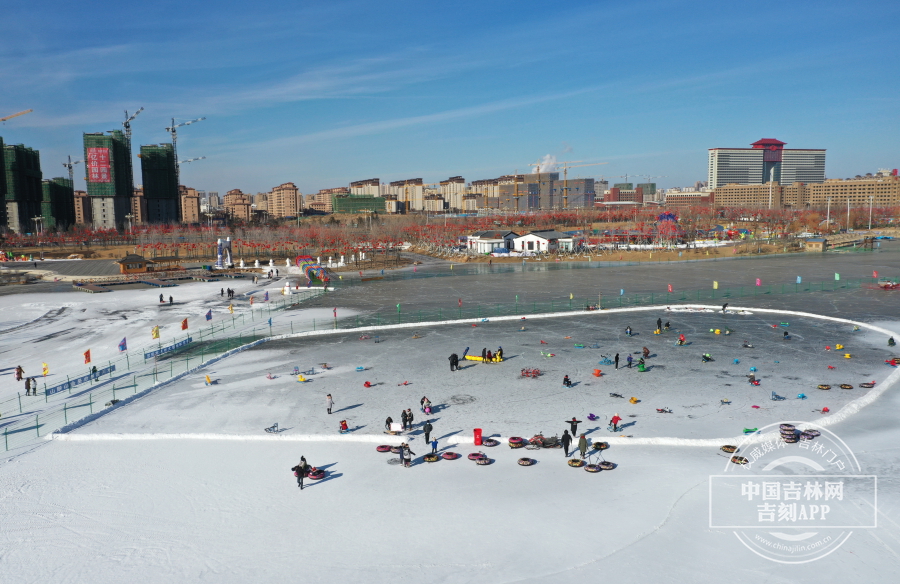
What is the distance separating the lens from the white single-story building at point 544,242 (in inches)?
3900

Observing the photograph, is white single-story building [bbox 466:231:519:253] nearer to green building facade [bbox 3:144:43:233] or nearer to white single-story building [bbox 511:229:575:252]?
white single-story building [bbox 511:229:575:252]

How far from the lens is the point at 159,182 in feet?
633

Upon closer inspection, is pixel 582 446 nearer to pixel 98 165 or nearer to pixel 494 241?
pixel 494 241

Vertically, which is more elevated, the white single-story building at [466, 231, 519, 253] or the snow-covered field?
the white single-story building at [466, 231, 519, 253]

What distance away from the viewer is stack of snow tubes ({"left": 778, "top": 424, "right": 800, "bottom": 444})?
66.2 ft

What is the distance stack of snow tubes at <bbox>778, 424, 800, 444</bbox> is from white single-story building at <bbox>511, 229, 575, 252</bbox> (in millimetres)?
78860

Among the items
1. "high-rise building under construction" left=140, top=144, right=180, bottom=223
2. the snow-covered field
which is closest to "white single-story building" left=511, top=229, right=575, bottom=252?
the snow-covered field

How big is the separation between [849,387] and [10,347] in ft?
157

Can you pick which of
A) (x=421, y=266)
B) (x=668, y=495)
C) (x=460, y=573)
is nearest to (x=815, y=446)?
(x=668, y=495)

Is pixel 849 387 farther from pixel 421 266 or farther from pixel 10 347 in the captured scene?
pixel 421 266

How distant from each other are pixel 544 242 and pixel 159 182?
14908 centimetres

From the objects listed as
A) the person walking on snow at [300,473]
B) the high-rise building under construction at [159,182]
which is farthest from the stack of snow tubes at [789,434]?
the high-rise building under construction at [159,182]

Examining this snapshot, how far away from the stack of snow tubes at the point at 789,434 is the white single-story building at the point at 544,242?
78.9m

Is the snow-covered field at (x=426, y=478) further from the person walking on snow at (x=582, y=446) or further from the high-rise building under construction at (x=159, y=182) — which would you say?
the high-rise building under construction at (x=159, y=182)
